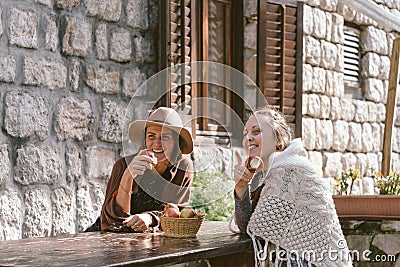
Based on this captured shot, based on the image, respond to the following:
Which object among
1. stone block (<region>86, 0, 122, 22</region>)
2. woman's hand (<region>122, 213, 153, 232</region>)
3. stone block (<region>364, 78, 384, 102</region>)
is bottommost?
woman's hand (<region>122, 213, 153, 232</region>)

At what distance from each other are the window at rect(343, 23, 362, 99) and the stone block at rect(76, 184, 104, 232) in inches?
155

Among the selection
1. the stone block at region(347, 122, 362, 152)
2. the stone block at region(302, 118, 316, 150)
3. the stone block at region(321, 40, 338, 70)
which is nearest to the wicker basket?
the stone block at region(302, 118, 316, 150)

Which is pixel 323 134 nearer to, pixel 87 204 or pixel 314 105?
pixel 314 105

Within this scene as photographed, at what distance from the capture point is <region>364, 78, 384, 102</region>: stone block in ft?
30.0

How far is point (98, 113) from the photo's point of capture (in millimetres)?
5695

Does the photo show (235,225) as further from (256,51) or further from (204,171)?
(256,51)

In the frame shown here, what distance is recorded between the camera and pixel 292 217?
13.2 ft

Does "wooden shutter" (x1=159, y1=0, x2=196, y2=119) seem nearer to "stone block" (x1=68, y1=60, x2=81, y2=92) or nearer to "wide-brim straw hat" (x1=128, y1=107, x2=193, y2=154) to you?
"stone block" (x1=68, y1=60, x2=81, y2=92)

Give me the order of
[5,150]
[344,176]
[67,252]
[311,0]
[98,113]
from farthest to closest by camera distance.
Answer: [311,0] < [344,176] < [98,113] < [5,150] < [67,252]

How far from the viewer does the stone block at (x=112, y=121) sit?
5723 millimetres

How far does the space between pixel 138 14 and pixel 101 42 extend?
1.52 feet

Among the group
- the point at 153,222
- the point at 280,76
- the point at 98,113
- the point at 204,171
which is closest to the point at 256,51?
the point at 280,76

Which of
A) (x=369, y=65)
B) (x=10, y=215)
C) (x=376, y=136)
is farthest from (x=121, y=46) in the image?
(x=376, y=136)

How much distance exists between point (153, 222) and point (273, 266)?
65 centimetres
